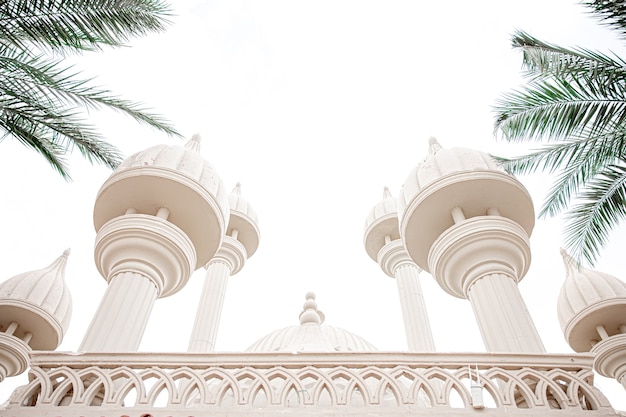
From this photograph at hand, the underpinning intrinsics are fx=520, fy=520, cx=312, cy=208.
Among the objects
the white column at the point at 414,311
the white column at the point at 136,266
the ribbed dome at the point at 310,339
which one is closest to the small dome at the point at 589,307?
the white column at the point at 414,311

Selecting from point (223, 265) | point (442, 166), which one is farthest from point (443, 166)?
point (223, 265)

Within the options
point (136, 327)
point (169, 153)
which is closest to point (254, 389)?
point (136, 327)

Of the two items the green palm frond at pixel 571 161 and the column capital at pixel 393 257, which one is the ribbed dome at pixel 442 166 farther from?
the column capital at pixel 393 257

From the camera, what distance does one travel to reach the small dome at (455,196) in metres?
8.44

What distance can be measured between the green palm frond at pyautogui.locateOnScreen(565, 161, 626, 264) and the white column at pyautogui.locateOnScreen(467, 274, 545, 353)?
1.02 meters

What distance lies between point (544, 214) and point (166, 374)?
18.1 feet

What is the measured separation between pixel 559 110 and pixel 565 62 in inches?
22.5

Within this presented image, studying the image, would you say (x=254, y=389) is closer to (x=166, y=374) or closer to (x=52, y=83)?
(x=166, y=374)

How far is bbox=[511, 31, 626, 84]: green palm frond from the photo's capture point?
5977 millimetres

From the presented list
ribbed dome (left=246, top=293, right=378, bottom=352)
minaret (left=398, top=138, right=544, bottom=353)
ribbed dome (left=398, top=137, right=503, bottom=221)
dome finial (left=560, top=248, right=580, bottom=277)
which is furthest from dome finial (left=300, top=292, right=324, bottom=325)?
dome finial (left=560, top=248, right=580, bottom=277)

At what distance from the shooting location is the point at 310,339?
10227 mm

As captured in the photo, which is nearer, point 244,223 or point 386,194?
point 244,223

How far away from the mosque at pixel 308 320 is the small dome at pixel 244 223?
60 mm

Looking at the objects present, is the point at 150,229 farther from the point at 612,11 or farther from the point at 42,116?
the point at 612,11
